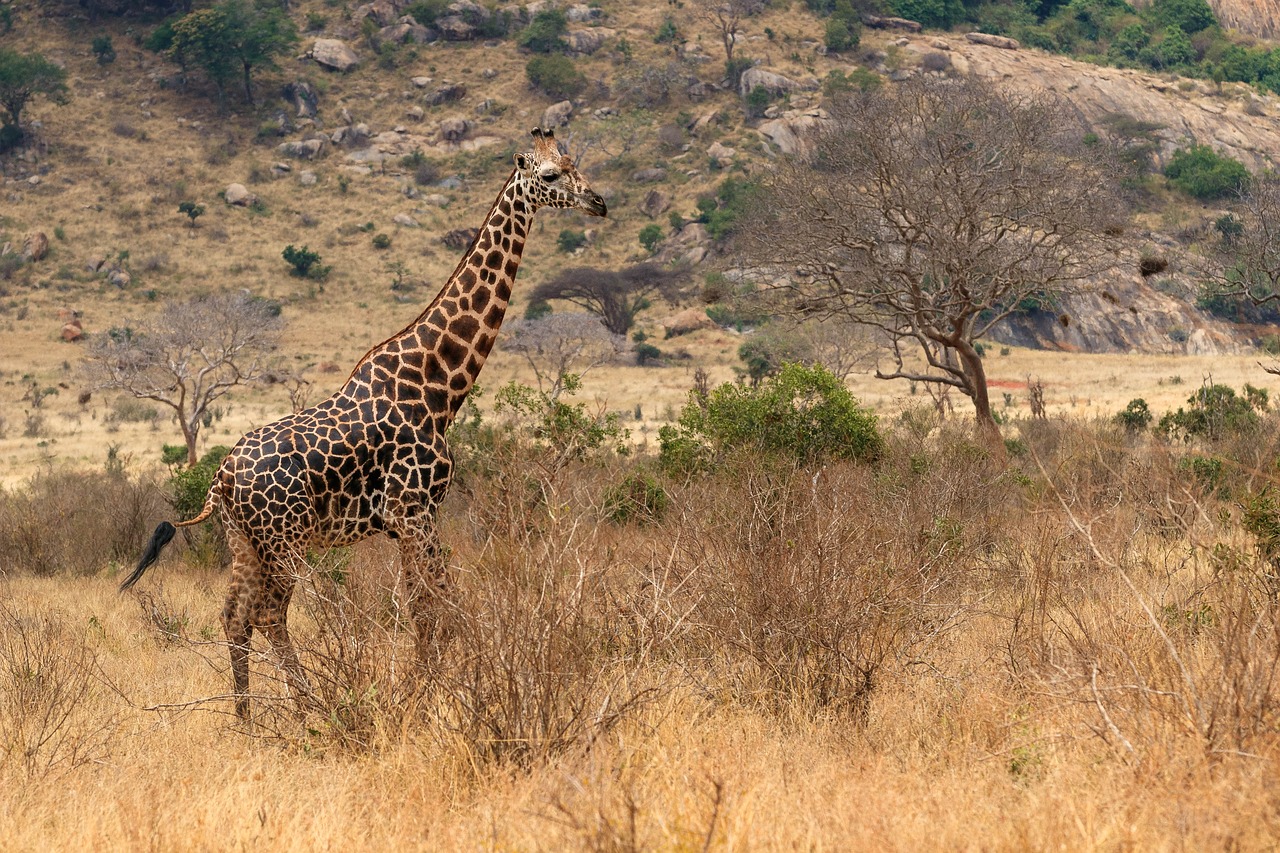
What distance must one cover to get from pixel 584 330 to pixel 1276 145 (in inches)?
1678

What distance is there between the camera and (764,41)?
7194 cm

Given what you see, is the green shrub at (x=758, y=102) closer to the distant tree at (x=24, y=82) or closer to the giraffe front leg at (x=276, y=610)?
the distant tree at (x=24, y=82)

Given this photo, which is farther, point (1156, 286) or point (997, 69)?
point (997, 69)

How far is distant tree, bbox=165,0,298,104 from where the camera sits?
66312 millimetres

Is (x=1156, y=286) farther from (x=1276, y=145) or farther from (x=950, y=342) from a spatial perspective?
(x=950, y=342)

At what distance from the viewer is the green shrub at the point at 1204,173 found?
55.6 metres

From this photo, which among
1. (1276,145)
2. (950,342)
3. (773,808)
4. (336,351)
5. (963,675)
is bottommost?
(336,351)

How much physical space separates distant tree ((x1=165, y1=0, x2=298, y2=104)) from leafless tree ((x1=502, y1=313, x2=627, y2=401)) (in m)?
33.8

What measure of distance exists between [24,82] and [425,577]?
218 ft

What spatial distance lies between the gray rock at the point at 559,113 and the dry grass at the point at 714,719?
60.8m

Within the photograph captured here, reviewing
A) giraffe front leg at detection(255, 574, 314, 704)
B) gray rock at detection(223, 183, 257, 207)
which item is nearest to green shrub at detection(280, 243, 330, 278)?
gray rock at detection(223, 183, 257, 207)

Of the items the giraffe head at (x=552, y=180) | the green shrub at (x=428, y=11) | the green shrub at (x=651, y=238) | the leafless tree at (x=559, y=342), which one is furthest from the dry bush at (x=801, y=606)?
the green shrub at (x=428, y=11)

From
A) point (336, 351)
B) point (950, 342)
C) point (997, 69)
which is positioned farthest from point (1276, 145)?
point (950, 342)

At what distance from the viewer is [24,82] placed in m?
61.8
